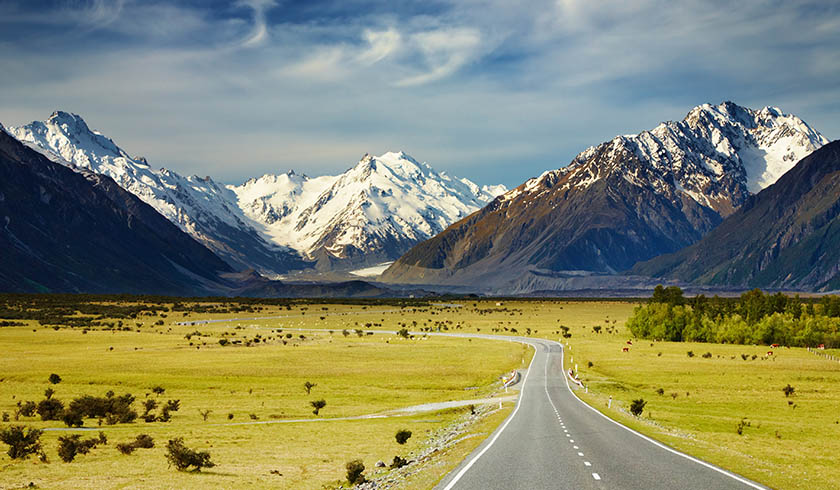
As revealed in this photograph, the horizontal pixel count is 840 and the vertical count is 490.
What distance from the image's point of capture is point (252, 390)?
68188 millimetres

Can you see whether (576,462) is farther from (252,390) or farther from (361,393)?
(252,390)

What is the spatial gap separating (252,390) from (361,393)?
984 centimetres

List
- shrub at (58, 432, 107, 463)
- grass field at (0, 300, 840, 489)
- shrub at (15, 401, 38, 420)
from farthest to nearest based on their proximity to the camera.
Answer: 1. shrub at (15, 401, 38, 420)
2. shrub at (58, 432, 107, 463)
3. grass field at (0, 300, 840, 489)

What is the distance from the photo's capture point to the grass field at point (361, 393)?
3158 cm

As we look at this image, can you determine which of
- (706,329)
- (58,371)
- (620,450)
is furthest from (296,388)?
(706,329)

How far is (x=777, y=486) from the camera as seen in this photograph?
23953 mm

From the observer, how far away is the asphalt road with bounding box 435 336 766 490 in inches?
928

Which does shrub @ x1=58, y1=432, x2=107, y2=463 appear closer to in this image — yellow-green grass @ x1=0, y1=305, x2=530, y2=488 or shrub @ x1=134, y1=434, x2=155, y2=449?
yellow-green grass @ x1=0, y1=305, x2=530, y2=488

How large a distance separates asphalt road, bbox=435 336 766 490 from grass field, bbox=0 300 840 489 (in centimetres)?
134

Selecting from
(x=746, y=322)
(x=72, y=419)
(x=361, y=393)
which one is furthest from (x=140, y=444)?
(x=746, y=322)

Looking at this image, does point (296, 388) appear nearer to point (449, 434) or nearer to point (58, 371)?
point (58, 371)

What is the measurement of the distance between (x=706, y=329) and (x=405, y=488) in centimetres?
13252

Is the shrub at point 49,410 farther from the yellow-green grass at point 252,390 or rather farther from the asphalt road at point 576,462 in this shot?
Answer: the asphalt road at point 576,462

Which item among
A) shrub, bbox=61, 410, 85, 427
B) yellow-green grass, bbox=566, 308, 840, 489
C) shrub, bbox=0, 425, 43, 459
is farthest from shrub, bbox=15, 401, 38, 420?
yellow-green grass, bbox=566, 308, 840, 489
